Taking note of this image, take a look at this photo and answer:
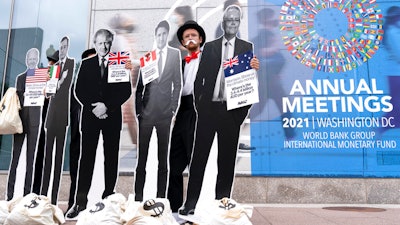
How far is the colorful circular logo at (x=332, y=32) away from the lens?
5562 millimetres

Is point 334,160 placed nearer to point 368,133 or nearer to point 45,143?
point 368,133

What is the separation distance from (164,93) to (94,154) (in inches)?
43.0

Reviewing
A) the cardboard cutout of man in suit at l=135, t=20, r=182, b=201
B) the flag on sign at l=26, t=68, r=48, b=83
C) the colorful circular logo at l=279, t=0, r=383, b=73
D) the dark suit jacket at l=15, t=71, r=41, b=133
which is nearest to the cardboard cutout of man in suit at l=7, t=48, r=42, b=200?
the dark suit jacket at l=15, t=71, r=41, b=133

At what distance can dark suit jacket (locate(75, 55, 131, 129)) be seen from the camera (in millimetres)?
3719

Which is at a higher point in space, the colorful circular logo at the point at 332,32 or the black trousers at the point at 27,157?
the colorful circular logo at the point at 332,32

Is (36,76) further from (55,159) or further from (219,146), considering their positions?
(219,146)

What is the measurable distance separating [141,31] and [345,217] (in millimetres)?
4488

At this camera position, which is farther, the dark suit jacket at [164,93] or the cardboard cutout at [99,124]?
the cardboard cutout at [99,124]

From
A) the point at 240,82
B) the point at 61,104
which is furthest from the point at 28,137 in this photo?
the point at 240,82

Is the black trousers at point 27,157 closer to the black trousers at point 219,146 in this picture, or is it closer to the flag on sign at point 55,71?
the flag on sign at point 55,71

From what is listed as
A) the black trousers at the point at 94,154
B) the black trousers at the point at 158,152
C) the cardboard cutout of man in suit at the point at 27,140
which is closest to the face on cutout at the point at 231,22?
the black trousers at the point at 158,152

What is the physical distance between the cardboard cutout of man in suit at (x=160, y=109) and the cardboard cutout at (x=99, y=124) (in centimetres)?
31

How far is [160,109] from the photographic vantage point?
11.4 ft

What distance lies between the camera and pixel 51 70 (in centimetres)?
415
